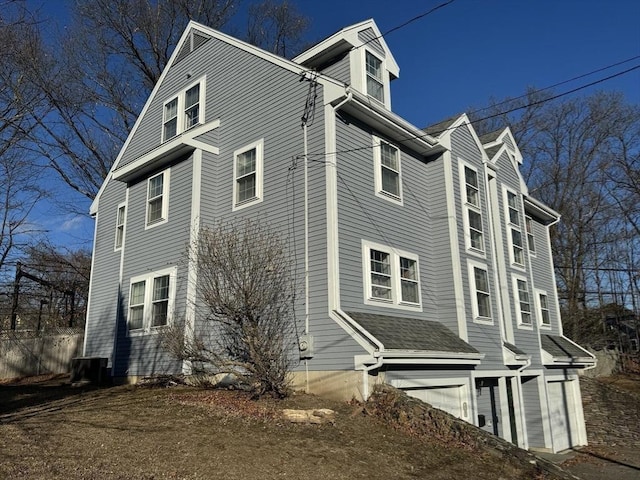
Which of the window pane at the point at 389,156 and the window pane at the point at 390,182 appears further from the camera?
the window pane at the point at 389,156

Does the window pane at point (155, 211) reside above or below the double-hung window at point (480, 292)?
above

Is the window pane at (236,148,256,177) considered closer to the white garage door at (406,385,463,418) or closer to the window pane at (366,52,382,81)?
the window pane at (366,52,382,81)

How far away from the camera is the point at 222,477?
620 cm

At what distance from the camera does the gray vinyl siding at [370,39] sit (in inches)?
544

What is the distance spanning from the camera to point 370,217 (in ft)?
39.9

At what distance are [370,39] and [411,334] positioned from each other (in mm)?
7997

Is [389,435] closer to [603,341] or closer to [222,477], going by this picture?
[222,477]

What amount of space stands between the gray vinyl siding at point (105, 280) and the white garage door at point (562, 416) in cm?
1429

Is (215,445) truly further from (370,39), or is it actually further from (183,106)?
(183,106)

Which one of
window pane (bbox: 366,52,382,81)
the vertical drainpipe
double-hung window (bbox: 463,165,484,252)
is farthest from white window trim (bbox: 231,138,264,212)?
double-hung window (bbox: 463,165,484,252)

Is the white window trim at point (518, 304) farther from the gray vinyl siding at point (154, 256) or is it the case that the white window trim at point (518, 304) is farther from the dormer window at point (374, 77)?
the gray vinyl siding at point (154, 256)

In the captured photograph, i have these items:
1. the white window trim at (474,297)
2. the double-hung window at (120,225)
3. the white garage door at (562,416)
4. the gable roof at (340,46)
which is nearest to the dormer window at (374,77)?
the gable roof at (340,46)

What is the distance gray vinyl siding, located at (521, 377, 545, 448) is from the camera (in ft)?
53.9

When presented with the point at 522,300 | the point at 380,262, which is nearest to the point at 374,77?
the point at 380,262
